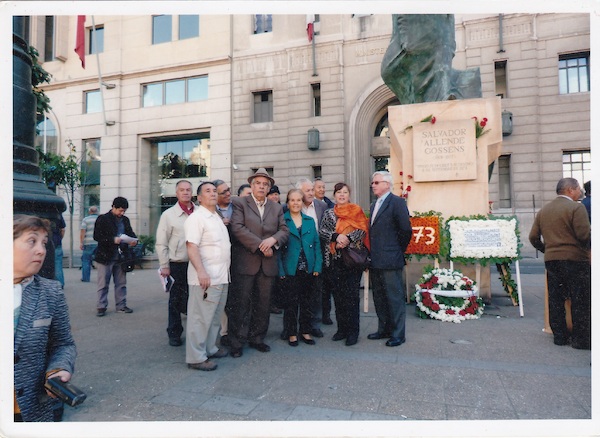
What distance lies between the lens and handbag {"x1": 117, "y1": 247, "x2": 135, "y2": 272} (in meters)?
6.65

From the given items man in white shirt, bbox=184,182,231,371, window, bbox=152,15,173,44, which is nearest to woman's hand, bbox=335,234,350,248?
man in white shirt, bbox=184,182,231,371

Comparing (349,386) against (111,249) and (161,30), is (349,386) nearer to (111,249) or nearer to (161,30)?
(111,249)

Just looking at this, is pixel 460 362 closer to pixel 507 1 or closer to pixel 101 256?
pixel 507 1

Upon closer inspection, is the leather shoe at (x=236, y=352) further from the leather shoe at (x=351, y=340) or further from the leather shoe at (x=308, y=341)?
the leather shoe at (x=351, y=340)

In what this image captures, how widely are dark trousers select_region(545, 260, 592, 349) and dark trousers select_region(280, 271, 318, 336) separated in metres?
2.86

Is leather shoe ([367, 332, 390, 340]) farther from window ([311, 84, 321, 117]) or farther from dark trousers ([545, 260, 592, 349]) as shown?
window ([311, 84, 321, 117])

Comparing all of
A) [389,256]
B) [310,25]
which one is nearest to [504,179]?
[310,25]

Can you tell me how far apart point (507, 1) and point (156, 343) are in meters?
4.97

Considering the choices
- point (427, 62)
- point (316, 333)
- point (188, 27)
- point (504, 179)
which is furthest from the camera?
point (188, 27)

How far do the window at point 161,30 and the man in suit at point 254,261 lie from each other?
18105 mm

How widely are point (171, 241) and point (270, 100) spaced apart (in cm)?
1529

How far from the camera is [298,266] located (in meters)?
4.68

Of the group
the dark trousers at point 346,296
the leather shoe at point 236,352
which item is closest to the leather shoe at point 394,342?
the dark trousers at point 346,296

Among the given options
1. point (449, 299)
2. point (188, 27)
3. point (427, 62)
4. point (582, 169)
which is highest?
point (188, 27)
